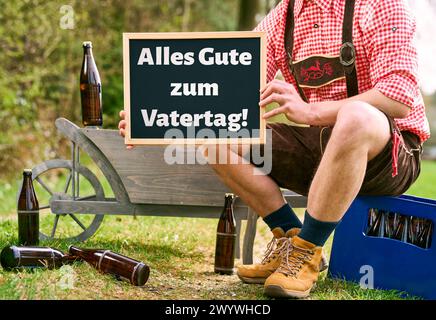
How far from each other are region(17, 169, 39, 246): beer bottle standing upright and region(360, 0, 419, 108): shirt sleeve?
6.22 ft

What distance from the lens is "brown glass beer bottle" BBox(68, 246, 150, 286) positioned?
2857 millimetres

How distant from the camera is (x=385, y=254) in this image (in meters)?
2.95

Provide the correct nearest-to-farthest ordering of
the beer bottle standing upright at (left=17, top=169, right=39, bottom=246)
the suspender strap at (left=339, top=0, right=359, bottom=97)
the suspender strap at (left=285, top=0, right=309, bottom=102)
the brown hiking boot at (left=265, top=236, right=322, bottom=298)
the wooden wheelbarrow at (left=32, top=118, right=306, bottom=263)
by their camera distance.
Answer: the brown hiking boot at (left=265, top=236, right=322, bottom=298)
the suspender strap at (left=339, top=0, right=359, bottom=97)
the suspender strap at (left=285, top=0, right=309, bottom=102)
the beer bottle standing upright at (left=17, top=169, right=39, bottom=246)
the wooden wheelbarrow at (left=32, top=118, right=306, bottom=263)

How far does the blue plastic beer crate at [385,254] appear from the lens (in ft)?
9.16

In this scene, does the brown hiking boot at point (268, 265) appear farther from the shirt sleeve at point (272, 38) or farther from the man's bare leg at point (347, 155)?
the shirt sleeve at point (272, 38)

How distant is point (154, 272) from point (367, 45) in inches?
56.7

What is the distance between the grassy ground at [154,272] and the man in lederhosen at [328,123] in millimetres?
206

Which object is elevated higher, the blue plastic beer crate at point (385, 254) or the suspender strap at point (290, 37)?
the suspender strap at point (290, 37)

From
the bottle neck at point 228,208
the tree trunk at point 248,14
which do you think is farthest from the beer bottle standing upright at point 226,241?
the tree trunk at point 248,14

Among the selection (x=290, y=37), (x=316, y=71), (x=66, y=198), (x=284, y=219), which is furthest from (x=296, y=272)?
(x=66, y=198)

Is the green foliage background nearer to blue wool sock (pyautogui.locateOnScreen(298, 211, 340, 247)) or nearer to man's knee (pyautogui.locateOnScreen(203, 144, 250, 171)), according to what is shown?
man's knee (pyautogui.locateOnScreen(203, 144, 250, 171))

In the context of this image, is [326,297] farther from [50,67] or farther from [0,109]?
[50,67]

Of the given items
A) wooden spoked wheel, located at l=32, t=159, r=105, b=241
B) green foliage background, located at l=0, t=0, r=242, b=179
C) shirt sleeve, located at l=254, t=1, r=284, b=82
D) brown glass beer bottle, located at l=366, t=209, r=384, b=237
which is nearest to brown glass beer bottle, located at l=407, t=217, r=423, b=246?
brown glass beer bottle, located at l=366, t=209, r=384, b=237
